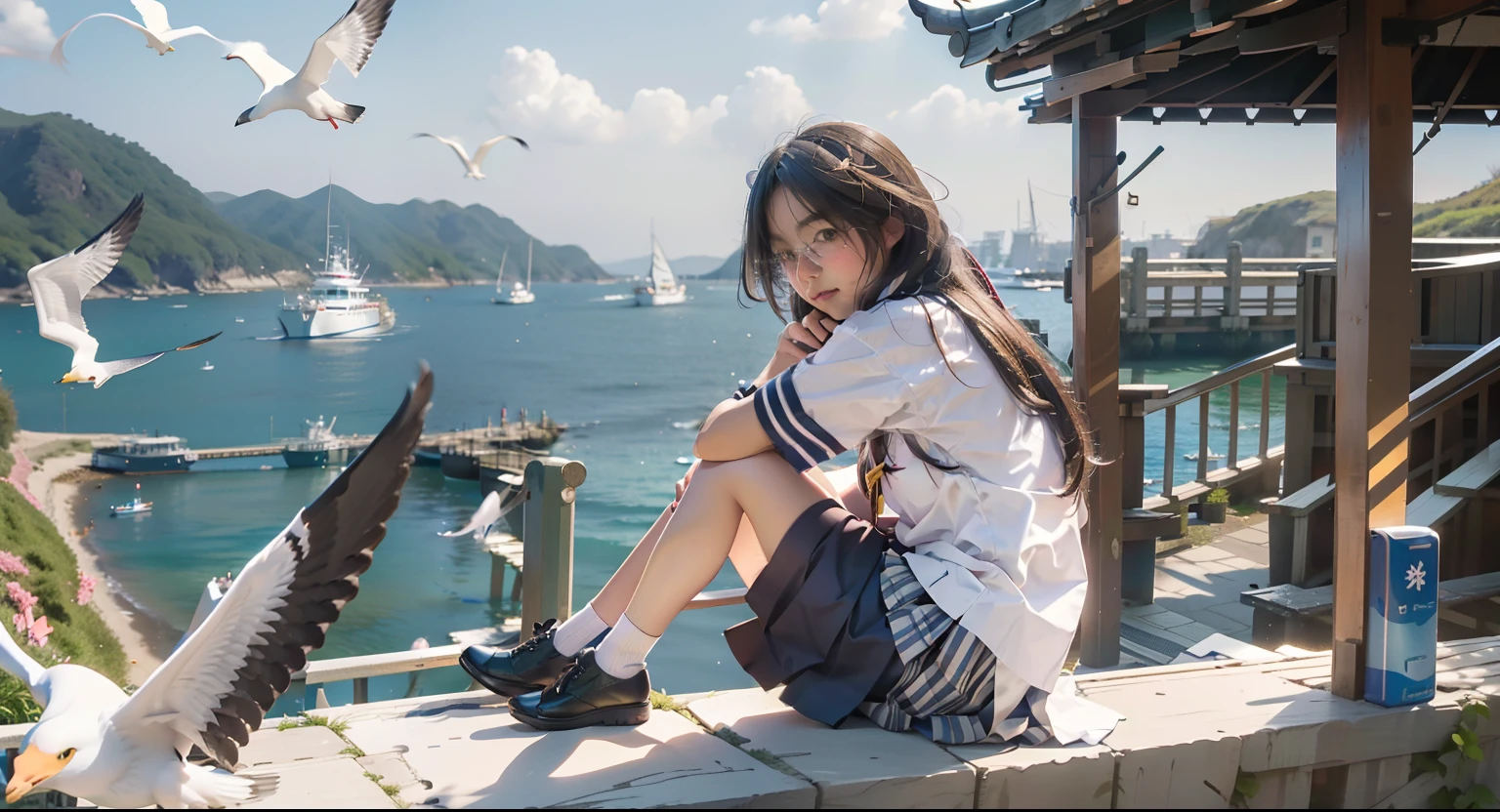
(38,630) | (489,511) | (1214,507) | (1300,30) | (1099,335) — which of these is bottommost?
(38,630)

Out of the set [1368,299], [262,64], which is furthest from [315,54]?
[1368,299]

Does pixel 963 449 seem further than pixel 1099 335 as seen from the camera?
No

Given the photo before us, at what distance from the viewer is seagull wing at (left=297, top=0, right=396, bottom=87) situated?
2746mm

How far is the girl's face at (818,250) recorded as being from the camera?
148cm

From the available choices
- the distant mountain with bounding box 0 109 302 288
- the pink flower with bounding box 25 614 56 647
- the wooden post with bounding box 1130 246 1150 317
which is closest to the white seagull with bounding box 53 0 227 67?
the pink flower with bounding box 25 614 56 647

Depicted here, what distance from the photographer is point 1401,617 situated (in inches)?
68.7

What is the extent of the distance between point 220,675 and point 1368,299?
5.95 feet

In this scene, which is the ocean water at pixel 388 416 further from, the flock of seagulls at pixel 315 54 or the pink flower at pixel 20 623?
the pink flower at pixel 20 623

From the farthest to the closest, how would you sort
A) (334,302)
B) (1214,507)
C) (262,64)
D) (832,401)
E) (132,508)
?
(334,302) → (132,508) → (1214,507) → (262,64) → (832,401)

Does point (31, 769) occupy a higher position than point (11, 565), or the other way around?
point (31, 769)

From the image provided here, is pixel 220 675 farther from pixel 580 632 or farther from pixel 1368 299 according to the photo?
pixel 1368 299

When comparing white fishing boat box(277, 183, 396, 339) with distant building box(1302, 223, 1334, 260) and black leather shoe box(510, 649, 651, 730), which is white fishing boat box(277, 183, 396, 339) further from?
black leather shoe box(510, 649, 651, 730)

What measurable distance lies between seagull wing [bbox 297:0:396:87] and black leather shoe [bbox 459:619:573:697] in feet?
5.90

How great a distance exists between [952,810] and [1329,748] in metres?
0.72
